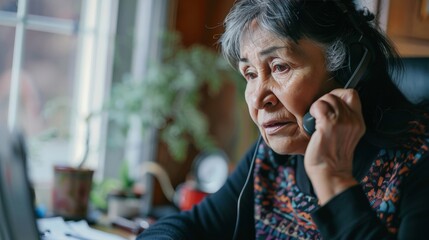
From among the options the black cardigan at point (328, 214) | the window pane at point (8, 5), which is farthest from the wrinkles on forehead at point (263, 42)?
the window pane at point (8, 5)

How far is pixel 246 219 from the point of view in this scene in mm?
1410

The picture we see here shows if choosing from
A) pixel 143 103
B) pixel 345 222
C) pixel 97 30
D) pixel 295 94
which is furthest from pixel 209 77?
pixel 345 222

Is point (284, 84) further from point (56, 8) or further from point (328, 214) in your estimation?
point (56, 8)

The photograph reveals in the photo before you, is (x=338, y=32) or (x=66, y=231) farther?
(x=66, y=231)

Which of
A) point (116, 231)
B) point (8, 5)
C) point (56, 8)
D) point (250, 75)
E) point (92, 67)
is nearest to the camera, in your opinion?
point (250, 75)

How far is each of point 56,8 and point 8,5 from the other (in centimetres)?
21

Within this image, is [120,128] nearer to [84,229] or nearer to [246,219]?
[84,229]

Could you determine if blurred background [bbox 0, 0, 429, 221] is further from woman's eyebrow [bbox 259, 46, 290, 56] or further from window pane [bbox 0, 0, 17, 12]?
woman's eyebrow [bbox 259, 46, 290, 56]

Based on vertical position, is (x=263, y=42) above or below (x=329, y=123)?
above

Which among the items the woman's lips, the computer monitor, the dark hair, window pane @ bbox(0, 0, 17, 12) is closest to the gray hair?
the dark hair

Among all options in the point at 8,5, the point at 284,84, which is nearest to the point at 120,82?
the point at 8,5

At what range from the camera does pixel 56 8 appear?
2.00 m

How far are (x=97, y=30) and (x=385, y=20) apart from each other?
1.04m

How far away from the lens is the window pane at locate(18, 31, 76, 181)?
6.37 ft
